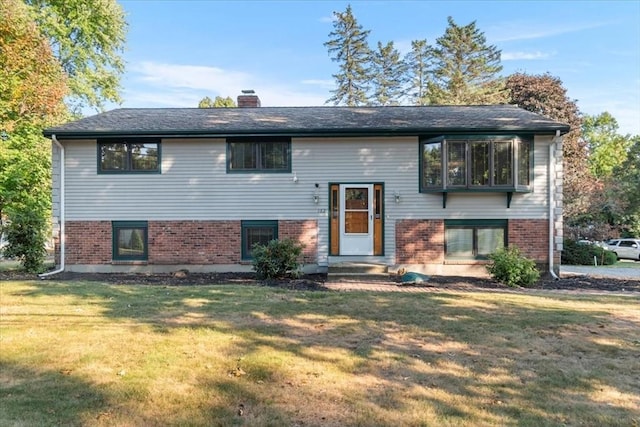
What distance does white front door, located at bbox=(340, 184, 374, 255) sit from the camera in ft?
39.4

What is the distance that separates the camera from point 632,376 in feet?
13.8

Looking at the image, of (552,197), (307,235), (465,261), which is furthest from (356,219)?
(552,197)

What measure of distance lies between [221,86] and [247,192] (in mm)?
31358

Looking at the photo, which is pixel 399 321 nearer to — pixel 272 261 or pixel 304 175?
pixel 272 261

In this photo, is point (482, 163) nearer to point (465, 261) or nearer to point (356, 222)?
point (465, 261)

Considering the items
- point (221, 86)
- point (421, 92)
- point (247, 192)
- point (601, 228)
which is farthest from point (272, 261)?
point (221, 86)

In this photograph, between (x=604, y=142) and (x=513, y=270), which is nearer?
(x=513, y=270)

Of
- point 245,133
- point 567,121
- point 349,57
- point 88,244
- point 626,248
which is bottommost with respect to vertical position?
point 626,248

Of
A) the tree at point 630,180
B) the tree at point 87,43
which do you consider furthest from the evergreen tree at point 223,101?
the tree at point 630,180

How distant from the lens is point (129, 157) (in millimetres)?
12086

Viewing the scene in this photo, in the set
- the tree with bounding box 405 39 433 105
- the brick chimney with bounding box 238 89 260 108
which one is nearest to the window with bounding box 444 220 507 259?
the brick chimney with bounding box 238 89 260 108

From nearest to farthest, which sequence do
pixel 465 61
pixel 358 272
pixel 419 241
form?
pixel 358 272 → pixel 419 241 → pixel 465 61

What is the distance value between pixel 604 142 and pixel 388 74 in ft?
94.1

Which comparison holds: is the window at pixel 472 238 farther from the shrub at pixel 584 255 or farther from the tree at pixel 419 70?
the tree at pixel 419 70
